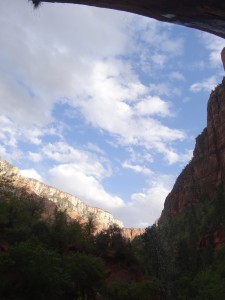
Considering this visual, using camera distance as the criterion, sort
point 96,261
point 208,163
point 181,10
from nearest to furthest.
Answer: point 181,10 < point 96,261 < point 208,163

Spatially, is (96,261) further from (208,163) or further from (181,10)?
(208,163)

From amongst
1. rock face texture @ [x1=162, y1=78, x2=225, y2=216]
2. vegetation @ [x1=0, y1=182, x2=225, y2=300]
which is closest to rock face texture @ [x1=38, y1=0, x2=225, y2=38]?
vegetation @ [x1=0, y1=182, x2=225, y2=300]

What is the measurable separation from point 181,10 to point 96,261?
96.0 feet

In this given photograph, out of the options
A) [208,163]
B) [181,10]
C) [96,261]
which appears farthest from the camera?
[208,163]

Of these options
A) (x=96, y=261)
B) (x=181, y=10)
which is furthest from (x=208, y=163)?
(x=181, y=10)

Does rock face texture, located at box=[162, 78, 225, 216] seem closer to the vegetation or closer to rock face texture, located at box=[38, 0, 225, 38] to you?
the vegetation

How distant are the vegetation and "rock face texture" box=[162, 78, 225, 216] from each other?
661 inches

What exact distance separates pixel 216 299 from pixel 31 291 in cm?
1685

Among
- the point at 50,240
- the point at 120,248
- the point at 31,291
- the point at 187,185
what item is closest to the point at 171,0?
the point at 31,291

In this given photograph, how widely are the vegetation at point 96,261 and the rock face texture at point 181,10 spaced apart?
65.0ft

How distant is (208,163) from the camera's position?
95688mm

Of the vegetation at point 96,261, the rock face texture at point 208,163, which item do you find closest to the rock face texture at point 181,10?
the vegetation at point 96,261

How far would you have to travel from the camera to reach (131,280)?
4228 cm

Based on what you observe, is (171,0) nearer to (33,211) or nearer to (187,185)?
(33,211)
